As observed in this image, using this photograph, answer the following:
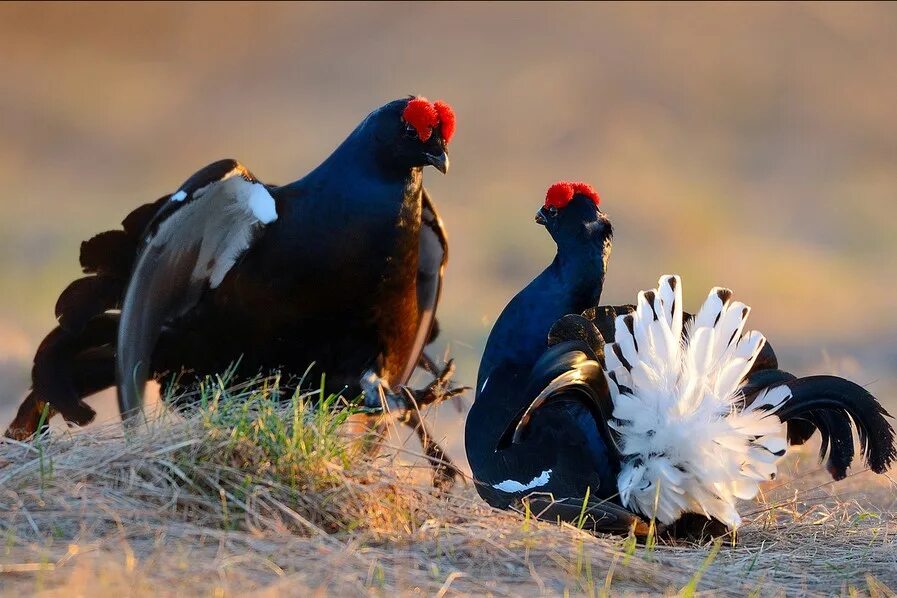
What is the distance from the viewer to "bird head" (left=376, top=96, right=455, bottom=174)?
4.15m

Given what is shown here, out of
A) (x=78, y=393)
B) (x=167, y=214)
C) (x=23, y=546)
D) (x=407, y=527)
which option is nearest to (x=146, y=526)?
(x=23, y=546)

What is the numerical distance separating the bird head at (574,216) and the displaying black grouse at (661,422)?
0.42 m

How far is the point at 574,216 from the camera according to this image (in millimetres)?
4160

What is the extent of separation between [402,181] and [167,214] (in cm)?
85

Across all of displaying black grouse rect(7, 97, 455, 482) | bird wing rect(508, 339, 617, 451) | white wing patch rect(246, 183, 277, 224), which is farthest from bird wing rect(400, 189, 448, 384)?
bird wing rect(508, 339, 617, 451)

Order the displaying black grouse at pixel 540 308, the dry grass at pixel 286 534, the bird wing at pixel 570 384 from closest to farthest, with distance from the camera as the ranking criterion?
the dry grass at pixel 286 534 → the bird wing at pixel 570 384 → the displaying black grouse at pixel 540 308

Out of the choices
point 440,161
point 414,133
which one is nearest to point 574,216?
point 440,161

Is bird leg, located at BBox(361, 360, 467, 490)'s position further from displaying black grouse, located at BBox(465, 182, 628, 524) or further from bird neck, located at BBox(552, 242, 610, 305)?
bird neck, located at BBox(552, 242, 610, 305)

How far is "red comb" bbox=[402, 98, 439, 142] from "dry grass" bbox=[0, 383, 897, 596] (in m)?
1.28

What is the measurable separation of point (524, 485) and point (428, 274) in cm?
150

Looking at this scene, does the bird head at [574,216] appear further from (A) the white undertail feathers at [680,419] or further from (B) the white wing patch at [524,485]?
(B) the white wing patch at [524,485]

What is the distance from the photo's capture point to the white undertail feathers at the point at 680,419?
3.60 m

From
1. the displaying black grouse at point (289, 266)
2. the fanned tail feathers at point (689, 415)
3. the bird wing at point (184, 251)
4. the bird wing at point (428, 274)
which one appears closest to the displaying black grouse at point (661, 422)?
the fanned tail feathers at point (689, 415)

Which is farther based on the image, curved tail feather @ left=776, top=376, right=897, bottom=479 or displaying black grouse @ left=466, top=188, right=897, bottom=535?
curved tail feather @ left=776, top=376, right=897, bottom=479
